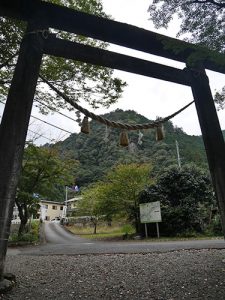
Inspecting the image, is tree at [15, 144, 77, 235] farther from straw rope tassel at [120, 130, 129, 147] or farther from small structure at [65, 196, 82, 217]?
small structure at [65, 196, 82, 217]

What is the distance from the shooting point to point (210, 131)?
15.6 ft

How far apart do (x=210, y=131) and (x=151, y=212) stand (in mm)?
12641

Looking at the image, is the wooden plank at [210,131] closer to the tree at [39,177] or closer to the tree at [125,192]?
the tree at [39,177]

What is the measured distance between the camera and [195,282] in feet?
12.7

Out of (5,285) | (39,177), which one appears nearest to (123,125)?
(5,285)

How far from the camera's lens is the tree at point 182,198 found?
658 inches

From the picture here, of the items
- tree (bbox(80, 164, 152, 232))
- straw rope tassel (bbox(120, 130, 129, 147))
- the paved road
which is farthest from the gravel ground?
tree (bbox(80, 164, 152, 232))

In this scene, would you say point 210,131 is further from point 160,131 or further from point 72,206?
point 72,206

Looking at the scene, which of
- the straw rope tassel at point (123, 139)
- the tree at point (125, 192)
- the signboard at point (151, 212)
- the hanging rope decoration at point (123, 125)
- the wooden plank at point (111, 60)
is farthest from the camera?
the tree at point (125, 192)

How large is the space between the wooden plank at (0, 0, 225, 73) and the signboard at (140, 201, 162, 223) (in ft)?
40.2

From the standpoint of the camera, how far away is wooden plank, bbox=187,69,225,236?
4.39m

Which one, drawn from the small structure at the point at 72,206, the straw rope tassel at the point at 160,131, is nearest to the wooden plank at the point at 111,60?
the straw rope tassel at the point at 160,131

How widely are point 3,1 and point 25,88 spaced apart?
140 cm

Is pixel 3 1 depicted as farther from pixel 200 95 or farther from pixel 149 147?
pixel 149 147
